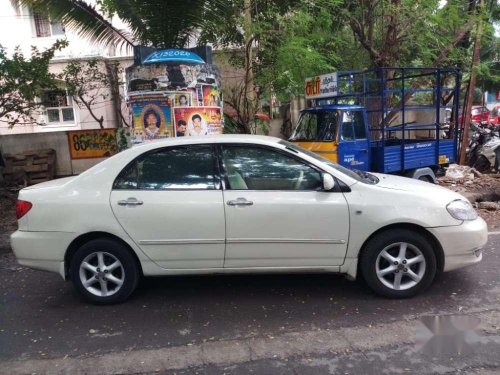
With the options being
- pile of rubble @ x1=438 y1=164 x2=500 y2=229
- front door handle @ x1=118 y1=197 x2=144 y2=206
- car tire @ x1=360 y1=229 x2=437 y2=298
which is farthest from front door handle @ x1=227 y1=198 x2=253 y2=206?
pile of rubble @ x1=438 y1=164 x2=500 y2=229

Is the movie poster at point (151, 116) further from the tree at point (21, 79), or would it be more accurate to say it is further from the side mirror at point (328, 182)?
the side mirror at point (328, 182)

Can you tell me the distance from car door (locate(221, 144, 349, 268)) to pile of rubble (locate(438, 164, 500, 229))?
4.23 meters

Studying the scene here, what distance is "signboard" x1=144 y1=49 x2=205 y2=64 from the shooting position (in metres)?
7.45

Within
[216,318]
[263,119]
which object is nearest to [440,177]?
[263,119]

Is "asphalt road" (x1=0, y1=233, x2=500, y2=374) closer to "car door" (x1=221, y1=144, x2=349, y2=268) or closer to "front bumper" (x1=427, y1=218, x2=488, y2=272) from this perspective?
"front bumper" (x1=427, y1=218, x2=488, y2=272)

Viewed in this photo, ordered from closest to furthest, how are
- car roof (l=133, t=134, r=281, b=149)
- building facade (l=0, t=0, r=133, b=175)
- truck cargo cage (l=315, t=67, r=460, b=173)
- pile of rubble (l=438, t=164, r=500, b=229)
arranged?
car roof (l=133, t=134, r=281, b=149), pile of rubble (l=438, t=164, r=500, b=229), truck cargo cage (l=315, t=67, r=460, b=173), building facade (l=0, t=0, r=133, b=175)

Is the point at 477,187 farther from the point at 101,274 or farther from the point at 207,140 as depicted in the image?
the point at 101,274

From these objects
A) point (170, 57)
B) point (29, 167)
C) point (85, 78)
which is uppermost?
point (85, 78)

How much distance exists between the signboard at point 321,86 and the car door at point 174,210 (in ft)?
17.4

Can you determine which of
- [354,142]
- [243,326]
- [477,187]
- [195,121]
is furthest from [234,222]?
[477,187]

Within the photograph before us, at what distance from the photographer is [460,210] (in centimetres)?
430

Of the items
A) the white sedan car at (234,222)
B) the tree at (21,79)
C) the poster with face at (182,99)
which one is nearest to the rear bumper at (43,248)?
the white sedan car at (234,222)

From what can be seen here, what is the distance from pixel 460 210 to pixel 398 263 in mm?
745

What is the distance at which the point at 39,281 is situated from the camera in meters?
5.27
